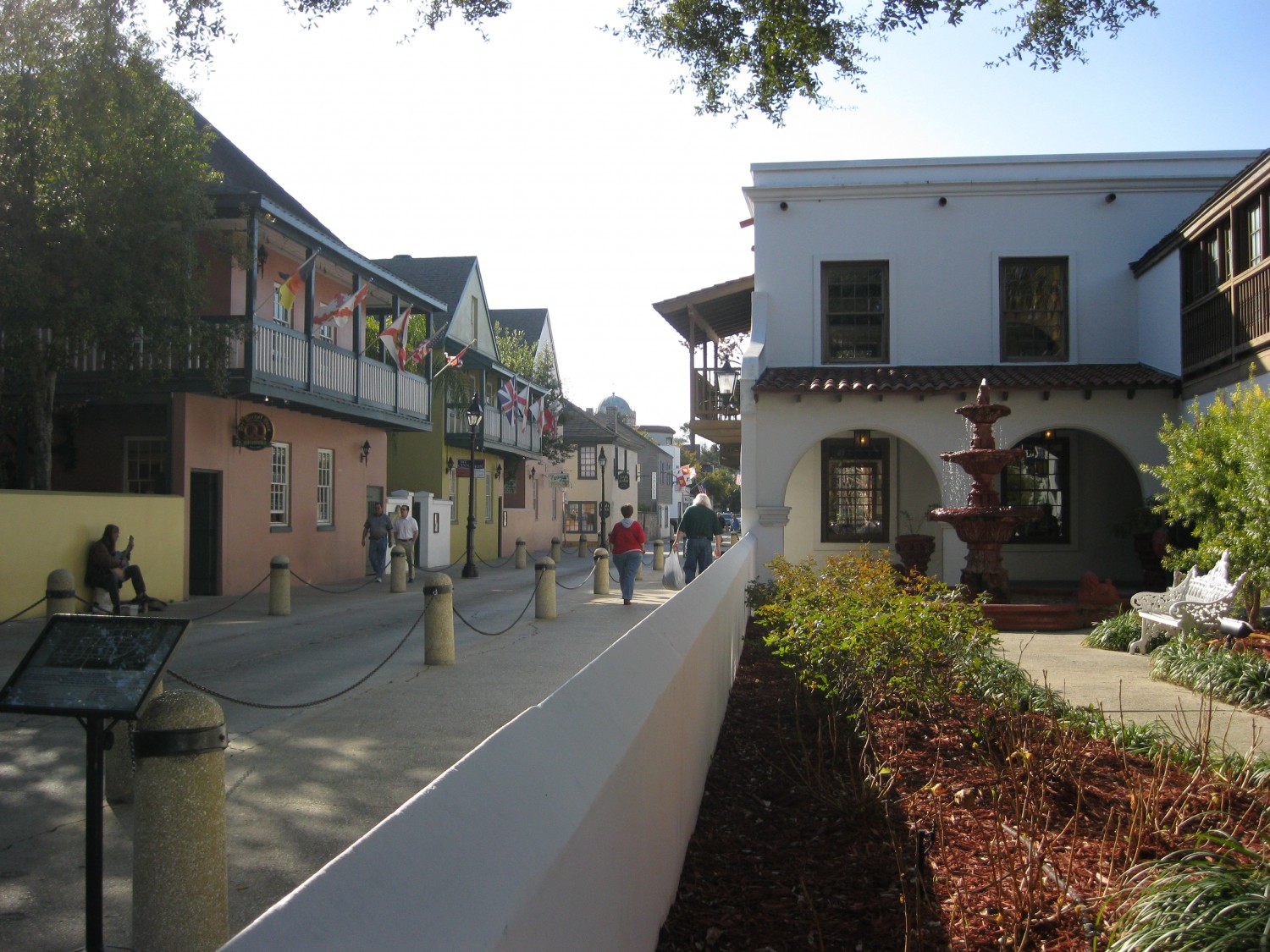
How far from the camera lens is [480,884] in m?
1.91

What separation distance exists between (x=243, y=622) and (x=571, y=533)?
3873 centimetres

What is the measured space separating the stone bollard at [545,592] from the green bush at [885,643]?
7.73 m

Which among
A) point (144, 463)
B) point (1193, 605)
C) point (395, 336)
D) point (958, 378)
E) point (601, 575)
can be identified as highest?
point (395, 336)

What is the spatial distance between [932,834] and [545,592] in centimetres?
1174

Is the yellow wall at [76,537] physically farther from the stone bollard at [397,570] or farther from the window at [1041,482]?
the window at [1041,482]

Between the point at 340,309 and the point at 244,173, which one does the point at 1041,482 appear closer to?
the point at 340,309

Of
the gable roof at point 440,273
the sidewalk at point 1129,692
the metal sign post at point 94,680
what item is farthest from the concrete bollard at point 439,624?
the gable roof at point 440,273

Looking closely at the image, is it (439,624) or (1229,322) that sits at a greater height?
(1229,322)

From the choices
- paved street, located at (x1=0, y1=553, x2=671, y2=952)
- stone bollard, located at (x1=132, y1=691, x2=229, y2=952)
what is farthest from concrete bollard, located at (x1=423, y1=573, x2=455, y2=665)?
stone bollard, located at (x1=132, y1=691, x2=229, y2=952)

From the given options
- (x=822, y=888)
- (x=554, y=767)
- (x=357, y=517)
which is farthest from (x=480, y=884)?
(x=357, y=517)

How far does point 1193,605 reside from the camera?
1067 centimetres

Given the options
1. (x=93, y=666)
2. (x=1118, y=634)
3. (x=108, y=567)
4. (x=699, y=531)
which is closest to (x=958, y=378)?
(x=699, y=531)

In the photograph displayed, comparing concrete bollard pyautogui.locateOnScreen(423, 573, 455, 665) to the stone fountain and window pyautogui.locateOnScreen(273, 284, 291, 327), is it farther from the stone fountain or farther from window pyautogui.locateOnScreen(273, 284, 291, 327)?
window pyautogui.locateOnScreen(273, 284, 291, 327)

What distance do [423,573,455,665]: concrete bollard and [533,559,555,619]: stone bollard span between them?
4576 mm
